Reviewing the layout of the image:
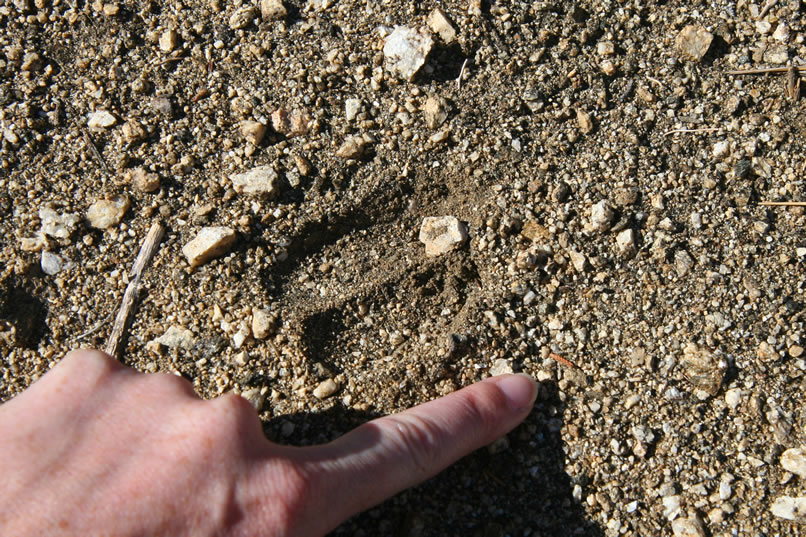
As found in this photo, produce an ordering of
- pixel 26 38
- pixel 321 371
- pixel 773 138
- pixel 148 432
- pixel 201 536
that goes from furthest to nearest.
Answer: pixel 26 38 → pixel 773 138 → pixel 321 371 → pixel 148 432 → pixel 201 536

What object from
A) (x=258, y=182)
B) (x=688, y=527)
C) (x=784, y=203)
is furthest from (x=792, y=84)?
(x=258, y=182)

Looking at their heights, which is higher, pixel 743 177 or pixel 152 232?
pixel 152 232

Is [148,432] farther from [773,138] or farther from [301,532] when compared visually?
[773,138]

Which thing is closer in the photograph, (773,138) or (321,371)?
(321,371)

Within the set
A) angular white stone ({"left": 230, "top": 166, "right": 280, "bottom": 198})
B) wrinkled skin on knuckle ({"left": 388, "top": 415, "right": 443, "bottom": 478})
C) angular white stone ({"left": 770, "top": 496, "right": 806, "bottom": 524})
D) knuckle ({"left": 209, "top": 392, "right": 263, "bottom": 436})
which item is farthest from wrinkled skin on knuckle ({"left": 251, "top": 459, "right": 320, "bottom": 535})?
angular white stone ({"left": 770, "top": 496, "right": 806, "bottom": 524})

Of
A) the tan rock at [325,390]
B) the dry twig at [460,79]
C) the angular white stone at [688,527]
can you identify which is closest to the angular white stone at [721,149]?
the dry twig at [460,79]

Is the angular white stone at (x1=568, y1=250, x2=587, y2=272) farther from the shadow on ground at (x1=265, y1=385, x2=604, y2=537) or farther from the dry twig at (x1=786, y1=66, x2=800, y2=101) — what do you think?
the dry twig at (x1=786, y1=66, x2=800, y2=101)

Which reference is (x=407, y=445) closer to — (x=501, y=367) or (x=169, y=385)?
(x=501, y=367)

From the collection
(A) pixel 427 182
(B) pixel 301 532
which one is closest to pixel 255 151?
(A) pixel 427 182
